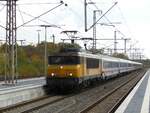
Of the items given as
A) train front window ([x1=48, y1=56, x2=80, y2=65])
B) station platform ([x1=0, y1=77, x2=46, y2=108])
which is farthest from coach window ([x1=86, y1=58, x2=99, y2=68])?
→ station platform ([x1=0, y1=77, x2=46, y2=108])

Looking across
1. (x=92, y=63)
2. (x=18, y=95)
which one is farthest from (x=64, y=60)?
(x=92, y=63)

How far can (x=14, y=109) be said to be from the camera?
21859mm

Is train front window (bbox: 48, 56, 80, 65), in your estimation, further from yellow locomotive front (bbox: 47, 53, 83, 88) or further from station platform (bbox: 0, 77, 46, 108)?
station platform (bbox: 0, 77, 46, 108)

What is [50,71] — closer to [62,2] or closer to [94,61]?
[62,2]

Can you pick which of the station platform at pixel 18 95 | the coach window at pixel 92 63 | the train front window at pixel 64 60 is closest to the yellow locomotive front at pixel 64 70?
the train front window at pixel 64 60

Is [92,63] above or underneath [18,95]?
above

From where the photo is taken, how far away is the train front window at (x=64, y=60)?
3130cm

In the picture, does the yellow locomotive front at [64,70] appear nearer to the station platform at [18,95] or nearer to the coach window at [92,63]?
the station platform at [18,95]

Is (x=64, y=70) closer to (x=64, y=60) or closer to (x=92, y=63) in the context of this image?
(x=64, y=60)

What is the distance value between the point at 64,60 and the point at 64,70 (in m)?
0.83

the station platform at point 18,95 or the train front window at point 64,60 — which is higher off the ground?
the train front window at point 64,60

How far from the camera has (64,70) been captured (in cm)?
3103

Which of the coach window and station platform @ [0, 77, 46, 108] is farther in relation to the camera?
the coach window

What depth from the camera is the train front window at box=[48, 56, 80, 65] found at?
3130cm
